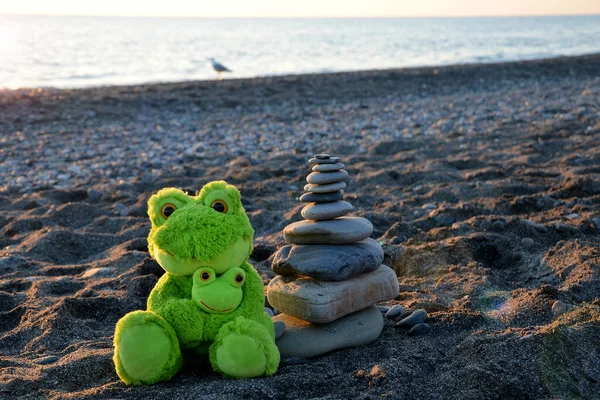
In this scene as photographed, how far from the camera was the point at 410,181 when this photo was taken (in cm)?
629

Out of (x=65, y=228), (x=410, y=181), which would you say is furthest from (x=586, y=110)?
(x=65, y=228)

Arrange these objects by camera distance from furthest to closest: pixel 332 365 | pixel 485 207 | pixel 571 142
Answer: pixel 571 142 < pixel 485 207 < pixel 332 365

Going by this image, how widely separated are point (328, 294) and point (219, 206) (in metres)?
0.67

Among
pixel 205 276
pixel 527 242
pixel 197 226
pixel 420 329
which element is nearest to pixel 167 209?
pixel 197 226

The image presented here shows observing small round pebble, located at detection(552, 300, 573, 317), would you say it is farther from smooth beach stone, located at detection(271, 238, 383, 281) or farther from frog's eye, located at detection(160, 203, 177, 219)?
frog's eye, located at detection(160, 203, 177, 219)

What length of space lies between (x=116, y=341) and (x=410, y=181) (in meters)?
4.25

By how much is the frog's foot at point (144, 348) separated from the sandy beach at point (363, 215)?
2.4 inches

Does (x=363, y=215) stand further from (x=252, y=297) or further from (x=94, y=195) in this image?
(x=94, y=195)

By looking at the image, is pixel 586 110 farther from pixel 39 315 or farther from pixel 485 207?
pixel 39 315

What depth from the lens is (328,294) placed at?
2.92 metres

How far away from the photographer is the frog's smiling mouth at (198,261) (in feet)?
8.49

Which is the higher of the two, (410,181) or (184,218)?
(184,218)

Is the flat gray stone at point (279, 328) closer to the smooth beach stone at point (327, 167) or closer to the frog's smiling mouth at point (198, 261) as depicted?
the frog's smiling mouth at point (198, 261)

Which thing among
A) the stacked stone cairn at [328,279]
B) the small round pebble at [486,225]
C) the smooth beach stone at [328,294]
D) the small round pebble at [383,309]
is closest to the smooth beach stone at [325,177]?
the stacked stone cairn at [328,279]
